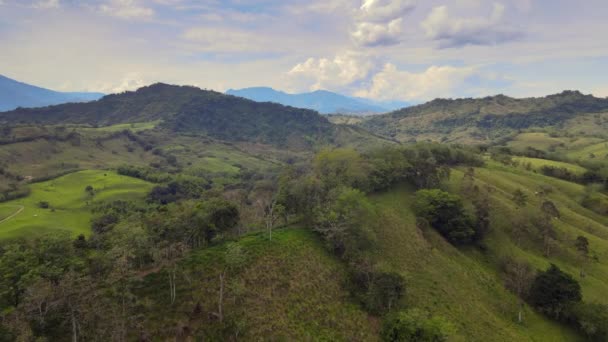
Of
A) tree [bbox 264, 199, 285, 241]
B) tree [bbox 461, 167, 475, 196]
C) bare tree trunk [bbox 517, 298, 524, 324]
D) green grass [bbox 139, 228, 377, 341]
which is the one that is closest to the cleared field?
tree [bbox 461, 167, 475, 196]

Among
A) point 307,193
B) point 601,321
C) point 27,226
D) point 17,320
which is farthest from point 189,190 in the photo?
point 601,321

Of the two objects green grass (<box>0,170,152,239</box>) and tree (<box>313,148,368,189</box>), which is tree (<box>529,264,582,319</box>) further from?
green grass (<box>0,170,152,239</box>)

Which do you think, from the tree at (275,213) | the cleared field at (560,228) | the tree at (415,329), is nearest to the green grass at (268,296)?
the tree at (415,329)

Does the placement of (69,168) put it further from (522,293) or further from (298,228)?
(522,293)

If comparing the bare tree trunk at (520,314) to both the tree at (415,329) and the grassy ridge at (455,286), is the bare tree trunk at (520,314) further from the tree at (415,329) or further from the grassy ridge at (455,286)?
the tree at (415,329)

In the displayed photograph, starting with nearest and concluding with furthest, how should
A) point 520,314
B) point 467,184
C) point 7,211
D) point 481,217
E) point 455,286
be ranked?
point 520,314
point 455,286
point 481,217
point 467,184
point 7,211

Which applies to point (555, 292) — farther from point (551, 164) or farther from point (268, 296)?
point (551, 164)

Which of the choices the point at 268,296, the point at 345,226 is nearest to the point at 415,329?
the point at 268,296
